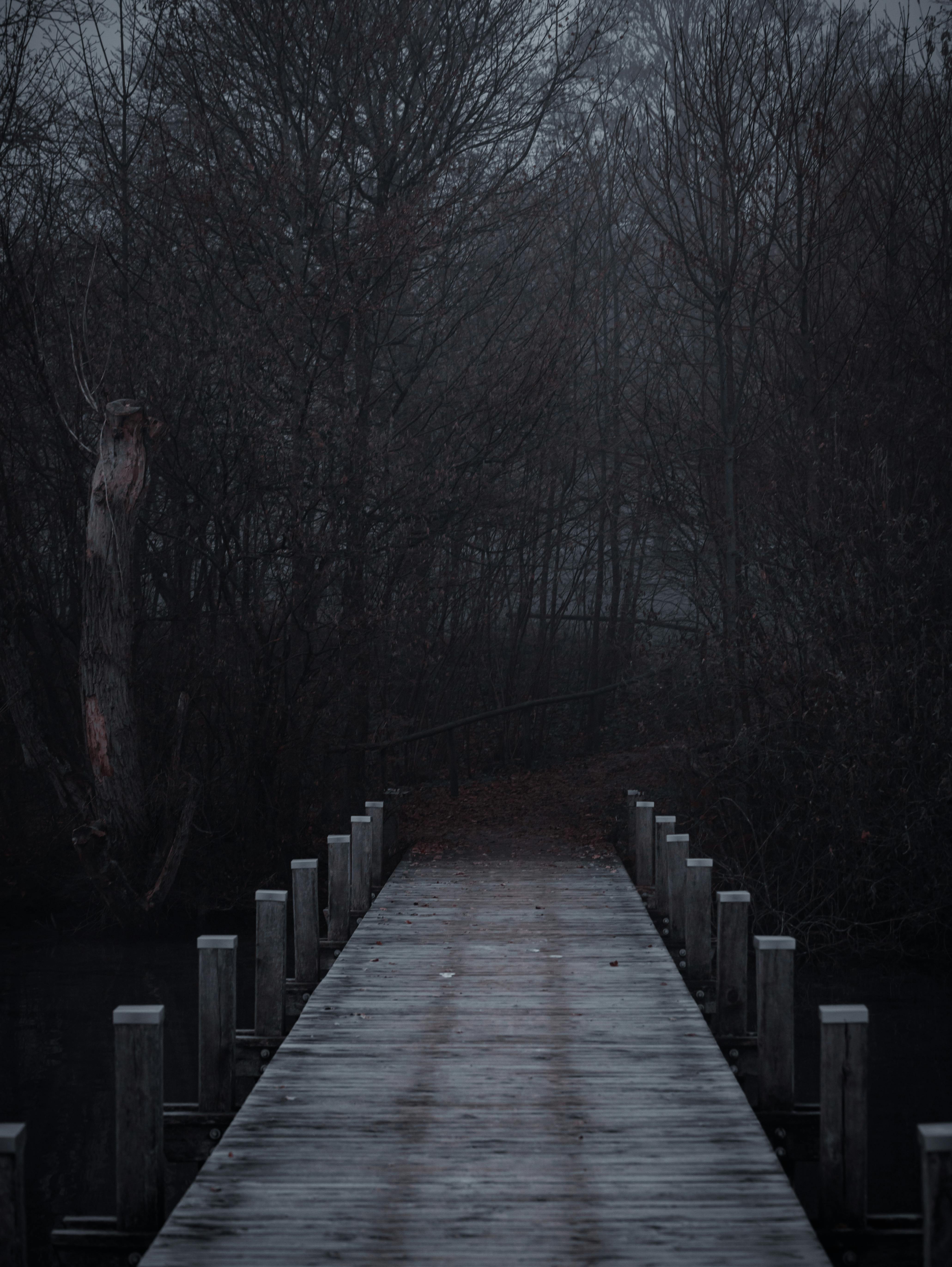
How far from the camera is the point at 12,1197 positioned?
4418 mm

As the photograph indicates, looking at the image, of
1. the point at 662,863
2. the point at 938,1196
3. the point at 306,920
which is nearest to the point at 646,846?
the point at 662,863

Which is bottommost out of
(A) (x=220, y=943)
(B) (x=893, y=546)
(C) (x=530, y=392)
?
(A) (x=220, y=943)

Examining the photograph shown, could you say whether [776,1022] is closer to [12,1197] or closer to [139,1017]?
[139,1017]

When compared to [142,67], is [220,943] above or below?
below

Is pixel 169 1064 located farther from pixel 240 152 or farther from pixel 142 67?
pixel 142 67

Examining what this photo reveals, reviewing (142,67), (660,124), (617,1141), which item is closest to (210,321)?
(142,67)

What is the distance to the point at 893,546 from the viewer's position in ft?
38.8

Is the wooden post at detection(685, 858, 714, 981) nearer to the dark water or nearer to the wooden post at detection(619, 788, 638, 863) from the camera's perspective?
the dark water

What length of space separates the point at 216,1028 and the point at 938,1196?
3.85m

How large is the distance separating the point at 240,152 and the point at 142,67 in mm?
1610

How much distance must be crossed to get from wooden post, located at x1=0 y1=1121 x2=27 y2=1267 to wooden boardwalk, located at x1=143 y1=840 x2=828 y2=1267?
47cm

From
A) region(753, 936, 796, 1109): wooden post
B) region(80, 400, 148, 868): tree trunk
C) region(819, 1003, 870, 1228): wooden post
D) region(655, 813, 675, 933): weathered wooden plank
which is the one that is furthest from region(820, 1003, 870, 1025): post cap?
region(80, 400, 148, 868): tree trunk

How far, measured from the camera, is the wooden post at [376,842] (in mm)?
12516

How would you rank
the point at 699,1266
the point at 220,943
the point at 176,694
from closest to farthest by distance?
the point at 699,1266 < the point at 220,943 < the point at 176,694
